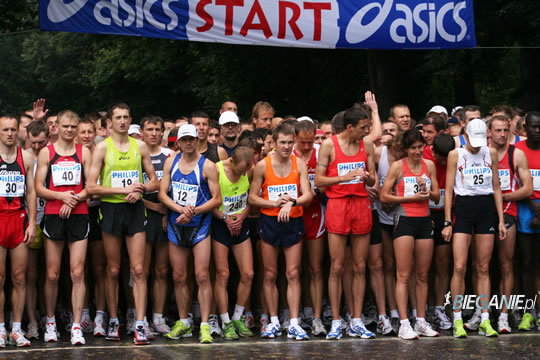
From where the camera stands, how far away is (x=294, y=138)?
9727 mm

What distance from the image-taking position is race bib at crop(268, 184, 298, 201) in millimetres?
9250

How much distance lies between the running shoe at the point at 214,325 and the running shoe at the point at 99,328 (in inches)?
42.9

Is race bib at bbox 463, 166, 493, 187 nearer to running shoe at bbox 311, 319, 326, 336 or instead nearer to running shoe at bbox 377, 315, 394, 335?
running shoe at bbox 377, 315, 394, 335

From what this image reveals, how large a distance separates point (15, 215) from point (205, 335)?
2195 mm

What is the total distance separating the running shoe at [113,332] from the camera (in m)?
9.11

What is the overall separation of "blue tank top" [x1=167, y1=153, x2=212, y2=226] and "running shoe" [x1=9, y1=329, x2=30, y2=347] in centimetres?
180

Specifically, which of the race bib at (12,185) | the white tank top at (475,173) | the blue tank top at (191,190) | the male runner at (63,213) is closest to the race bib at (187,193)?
the blue tank top at (191,190)

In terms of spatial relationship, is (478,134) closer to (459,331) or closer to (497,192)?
(497,192)

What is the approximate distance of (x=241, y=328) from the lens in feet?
30.8

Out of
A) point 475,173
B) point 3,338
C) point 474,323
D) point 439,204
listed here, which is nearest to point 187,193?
point 3,338

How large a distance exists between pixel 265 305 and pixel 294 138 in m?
1.80

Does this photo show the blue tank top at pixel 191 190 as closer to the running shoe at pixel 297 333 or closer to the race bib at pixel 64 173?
the race bib at pixel 64 173

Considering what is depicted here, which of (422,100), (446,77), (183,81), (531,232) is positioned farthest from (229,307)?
(183,81)

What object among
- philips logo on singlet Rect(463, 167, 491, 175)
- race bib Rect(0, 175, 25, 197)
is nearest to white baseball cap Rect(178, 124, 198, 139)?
race bib Rect(0, 175, 25, 197)
